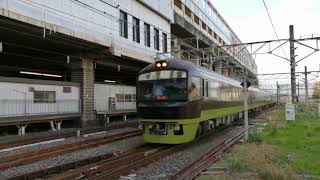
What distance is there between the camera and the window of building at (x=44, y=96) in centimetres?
2184

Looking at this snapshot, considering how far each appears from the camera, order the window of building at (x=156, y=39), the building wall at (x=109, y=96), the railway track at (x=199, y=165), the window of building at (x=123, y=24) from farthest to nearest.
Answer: the window of building at (x=156, y=39) → the window of building at (x=123, y=24) → the building wall at (x=109, y=96) → the railway track at (x=199, y=165)

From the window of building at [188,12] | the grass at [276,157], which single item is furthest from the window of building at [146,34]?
the grass at [276,157]

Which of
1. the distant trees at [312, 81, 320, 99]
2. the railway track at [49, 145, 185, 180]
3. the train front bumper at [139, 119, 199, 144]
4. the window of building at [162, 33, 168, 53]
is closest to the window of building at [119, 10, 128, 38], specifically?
the window of building at [162, 33, 168, 53]

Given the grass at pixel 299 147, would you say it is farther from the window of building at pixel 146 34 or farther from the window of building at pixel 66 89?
the window of building at pixel 146 34

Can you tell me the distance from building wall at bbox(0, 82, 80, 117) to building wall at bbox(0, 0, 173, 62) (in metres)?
3.40

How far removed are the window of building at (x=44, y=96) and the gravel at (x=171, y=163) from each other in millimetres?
9687

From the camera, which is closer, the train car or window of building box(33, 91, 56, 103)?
the train car

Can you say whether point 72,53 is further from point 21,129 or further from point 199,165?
point 199,165

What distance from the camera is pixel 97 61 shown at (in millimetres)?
27922

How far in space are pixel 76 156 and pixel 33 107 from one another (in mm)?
9300

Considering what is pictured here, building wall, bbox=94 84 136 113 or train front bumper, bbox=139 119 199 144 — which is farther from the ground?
building wall, bbox=94 84 136 113

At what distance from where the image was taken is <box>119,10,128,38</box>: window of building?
30.4 meters

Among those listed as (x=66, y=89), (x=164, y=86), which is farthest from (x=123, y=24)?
(x=164, y=86)

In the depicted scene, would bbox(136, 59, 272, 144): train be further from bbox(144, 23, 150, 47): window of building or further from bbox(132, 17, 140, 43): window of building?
bbox(144, 23, 150, 47): window of building
